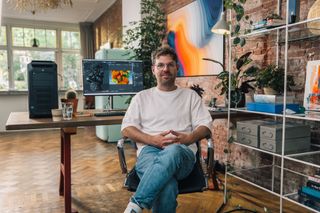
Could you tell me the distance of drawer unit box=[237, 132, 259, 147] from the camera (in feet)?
7.80

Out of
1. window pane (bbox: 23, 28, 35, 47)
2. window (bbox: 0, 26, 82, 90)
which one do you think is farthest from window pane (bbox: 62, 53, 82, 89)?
window pane (bbox: 23, 28, 35, 47)

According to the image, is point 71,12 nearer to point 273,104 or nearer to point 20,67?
point 20,67

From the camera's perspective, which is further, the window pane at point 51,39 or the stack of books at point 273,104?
the window pane at point 51,39

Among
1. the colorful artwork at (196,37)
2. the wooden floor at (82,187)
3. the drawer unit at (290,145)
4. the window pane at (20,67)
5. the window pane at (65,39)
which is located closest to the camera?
the drawer unit at (290,145)

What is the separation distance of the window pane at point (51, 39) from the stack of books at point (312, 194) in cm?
733

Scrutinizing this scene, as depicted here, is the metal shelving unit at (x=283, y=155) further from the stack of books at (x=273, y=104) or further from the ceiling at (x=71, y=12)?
the ceiling at (x=71, y=12)

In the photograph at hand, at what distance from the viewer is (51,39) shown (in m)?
7.85

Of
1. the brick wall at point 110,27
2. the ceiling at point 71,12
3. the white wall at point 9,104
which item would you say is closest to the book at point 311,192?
the brick wall at point 110,27

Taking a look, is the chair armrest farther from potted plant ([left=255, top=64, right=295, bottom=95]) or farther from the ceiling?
the ceiling

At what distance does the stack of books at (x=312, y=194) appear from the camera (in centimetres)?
202

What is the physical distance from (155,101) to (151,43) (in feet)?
7.46

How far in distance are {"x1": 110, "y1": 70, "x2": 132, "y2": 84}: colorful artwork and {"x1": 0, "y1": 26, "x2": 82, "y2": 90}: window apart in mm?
5171

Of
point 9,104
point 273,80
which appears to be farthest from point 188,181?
point 9,104

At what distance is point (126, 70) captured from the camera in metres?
2.83
